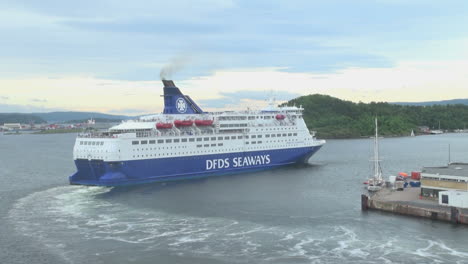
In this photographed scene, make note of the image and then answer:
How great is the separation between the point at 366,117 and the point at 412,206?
113947 millimetres

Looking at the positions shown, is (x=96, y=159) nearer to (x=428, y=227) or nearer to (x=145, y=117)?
(x=145, y=117)

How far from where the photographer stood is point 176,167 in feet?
135

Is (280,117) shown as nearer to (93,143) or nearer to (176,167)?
(176,167)

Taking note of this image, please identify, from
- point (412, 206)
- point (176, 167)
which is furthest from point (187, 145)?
point (412, 206)

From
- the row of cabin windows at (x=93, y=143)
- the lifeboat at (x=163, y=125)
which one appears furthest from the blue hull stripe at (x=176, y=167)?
the lifeboat at (x=163, y=125)

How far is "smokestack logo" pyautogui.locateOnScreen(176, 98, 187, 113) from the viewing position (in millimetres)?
45812

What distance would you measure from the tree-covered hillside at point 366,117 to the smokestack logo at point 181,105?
74.0m

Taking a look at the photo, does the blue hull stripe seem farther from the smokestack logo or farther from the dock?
the dock

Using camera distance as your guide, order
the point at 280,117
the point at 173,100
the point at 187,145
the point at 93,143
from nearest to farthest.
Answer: the point at 93,143 → the point at 187,145 → the point at 173,100 → the point at 280,117

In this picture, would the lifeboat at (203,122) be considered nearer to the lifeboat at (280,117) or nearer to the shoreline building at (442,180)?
the lifeboat at (280,117)

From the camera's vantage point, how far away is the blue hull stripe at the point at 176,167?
3762 cm

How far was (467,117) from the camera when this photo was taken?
156m

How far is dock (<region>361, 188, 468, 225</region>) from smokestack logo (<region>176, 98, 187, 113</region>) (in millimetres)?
21453

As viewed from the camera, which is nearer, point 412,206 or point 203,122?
point 412,206
